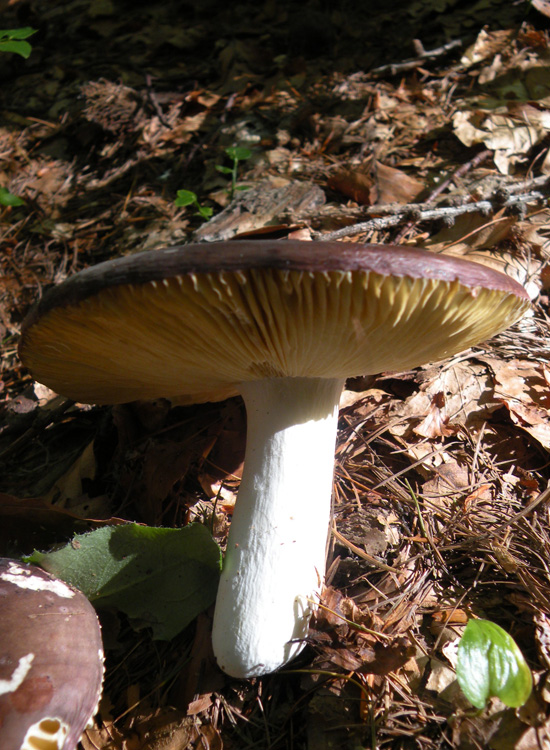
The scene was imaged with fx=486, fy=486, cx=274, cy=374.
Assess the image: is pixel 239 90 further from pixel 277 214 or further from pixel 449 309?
pixel 449 309

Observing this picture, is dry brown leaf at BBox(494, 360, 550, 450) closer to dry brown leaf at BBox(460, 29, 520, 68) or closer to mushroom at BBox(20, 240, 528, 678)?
mushroom at BBox(20, 240, 528, 678)

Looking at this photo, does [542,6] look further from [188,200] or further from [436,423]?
[436,423]

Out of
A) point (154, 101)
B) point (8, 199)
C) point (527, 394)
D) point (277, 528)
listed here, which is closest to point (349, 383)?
point (527, 394)

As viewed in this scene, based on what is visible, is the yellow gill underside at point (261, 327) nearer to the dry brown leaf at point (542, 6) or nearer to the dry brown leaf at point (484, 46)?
the dry brown leaf at point (484, 46)

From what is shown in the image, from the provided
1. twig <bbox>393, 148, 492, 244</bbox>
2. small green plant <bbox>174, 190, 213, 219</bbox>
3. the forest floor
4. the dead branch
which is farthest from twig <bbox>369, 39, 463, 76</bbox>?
small green plant <bbox>174, 190, 213, 219</bbox>

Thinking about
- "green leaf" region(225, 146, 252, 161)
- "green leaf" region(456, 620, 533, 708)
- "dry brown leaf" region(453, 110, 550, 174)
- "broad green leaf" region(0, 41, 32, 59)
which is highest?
"broad green leaf" region(0, 41, 32, 59)

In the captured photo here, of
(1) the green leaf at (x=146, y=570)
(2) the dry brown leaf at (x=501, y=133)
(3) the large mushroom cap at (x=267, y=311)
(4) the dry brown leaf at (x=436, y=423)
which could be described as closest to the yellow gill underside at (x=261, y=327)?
(3) the large mushroom cap at (x=267, y=311)

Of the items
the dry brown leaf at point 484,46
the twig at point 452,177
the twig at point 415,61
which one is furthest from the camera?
the twig at point 415,61
